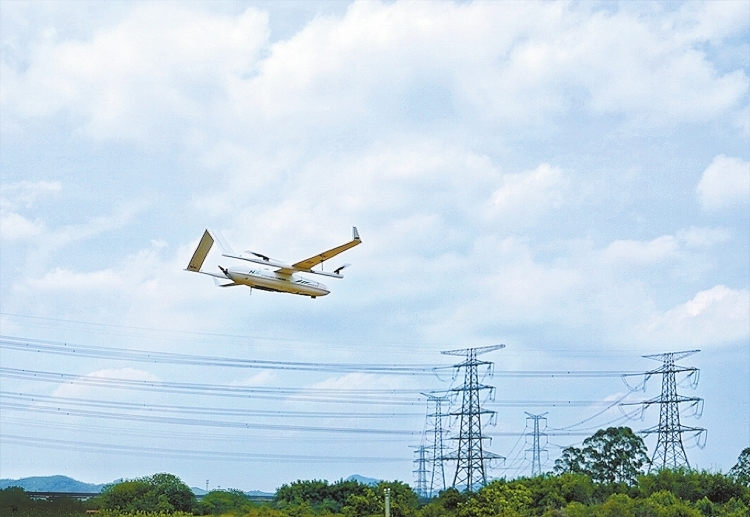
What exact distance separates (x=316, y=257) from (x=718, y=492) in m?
32.3

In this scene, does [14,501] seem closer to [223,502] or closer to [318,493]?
[223,502]

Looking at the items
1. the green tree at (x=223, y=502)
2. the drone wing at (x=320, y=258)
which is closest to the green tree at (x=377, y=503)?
the green tree at (x=223, y=502)

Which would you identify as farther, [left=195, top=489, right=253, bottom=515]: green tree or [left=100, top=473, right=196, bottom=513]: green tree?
[left=195, top=489, right=253, bottom=515]: green tree

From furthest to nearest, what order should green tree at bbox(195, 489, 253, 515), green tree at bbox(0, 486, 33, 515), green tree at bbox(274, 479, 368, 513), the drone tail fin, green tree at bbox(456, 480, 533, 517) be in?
1. green tree at bbox(274, 479, 368, 513)
2. green tree at bbox(195, 489, 253, 515)
3. green tree at bbox(456, 480, 533, 517)
4. green tree at bbox(0, 486, 33, 515)
5. the drone tail fin

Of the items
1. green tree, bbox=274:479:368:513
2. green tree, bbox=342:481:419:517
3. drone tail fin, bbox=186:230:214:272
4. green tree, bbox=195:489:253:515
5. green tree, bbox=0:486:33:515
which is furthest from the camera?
green tree, bbox=274:479:368:513

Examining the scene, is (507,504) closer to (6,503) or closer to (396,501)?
(396,501)

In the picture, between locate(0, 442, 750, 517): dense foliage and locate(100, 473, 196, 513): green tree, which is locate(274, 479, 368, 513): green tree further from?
locate(100, 473, 196, 513): green tree

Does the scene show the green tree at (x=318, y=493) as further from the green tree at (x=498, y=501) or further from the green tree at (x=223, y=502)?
the green tree at (x=498, y=501)

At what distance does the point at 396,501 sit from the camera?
55.7 metres

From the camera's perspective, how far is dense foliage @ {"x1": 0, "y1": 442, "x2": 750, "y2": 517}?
155 ft

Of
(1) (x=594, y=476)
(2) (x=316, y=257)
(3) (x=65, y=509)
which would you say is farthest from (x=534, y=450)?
(2) (x=316, y=257)

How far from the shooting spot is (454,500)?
5478cm

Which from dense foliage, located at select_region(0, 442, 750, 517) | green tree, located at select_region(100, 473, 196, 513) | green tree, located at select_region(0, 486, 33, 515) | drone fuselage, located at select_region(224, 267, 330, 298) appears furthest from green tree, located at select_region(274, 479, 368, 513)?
drone fuselage, located at select_region(224, 267, 330, 298)

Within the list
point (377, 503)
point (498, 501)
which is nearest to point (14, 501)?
A: point (377, 503)
